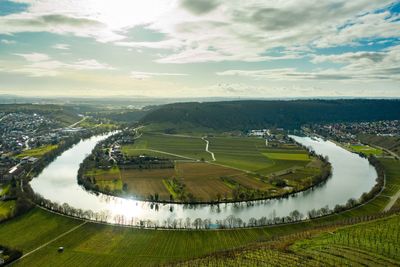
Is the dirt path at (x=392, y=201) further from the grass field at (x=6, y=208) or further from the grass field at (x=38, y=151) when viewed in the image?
the grass field at (x=38, y=151)

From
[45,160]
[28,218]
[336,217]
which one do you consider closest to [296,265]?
[336,217]

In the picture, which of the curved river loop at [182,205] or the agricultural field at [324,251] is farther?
the curved river loop at [182,205]

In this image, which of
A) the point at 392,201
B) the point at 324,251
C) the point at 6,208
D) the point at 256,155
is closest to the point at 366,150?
the point at 256,155

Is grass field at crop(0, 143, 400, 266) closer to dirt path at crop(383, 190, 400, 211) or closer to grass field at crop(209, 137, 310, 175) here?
dirt path at crop(383, 190, 400, 211)

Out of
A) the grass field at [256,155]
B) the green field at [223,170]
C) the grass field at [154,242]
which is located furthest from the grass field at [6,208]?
the grass field at [256,155]

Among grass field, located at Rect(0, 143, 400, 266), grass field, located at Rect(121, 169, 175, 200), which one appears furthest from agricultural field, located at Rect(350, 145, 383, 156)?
grass field, located at Rect(121, 169, 175, 200)

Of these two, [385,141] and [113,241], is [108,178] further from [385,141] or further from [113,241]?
[385,141]
